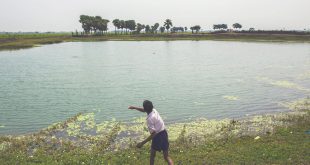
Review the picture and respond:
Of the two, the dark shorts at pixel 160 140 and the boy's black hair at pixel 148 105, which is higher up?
the boy's black hair at pixel 148 105

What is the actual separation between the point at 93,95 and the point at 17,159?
17.4 metres

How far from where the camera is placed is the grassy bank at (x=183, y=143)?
15.1 metres

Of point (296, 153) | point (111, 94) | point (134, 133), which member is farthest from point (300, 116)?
point (111, 94)

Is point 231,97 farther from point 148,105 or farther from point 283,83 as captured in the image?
point 148,105

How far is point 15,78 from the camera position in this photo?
1692 inches

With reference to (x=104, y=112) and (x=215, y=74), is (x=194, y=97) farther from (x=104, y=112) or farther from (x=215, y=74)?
(x=215, y=74)

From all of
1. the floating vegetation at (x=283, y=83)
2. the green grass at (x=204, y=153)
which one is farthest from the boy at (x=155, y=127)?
the floating vegetation at (x=283, y=83)

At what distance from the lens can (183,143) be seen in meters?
18.0

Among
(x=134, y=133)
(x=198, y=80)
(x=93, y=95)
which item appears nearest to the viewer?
(x=134, y=133)

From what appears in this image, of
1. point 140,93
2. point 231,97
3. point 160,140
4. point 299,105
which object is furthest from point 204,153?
point 140,93

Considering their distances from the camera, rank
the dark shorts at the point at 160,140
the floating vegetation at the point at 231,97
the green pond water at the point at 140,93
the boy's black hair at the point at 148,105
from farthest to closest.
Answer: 1. the floating vegetation at the point at 231,97
2. the green pond water at the point at 140,93
3. the dark shorts at the point at 160,140
4. the boy's black hair at the point at 148,105

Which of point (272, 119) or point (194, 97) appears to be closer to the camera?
point (272, 119)

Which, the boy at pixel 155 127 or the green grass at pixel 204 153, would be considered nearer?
the boy at pixel 155 127

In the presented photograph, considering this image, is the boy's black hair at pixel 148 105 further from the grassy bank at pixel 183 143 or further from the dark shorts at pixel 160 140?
the grassy bank at pixel 183 143
